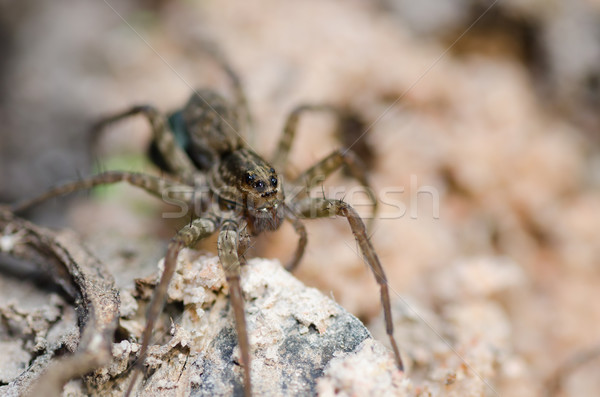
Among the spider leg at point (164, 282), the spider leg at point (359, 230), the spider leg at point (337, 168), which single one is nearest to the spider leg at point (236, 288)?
the spider leg at point (164, 282)

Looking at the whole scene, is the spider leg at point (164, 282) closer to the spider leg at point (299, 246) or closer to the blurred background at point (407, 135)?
the blurred background at point (407, 135)

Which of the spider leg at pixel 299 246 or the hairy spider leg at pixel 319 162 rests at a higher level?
the hairy spider leg at pixel 319 162

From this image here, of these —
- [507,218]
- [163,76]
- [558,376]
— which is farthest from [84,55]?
[558,376]

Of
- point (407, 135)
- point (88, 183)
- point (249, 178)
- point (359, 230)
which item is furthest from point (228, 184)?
point (407, 135)

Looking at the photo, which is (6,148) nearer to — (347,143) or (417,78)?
(347,143)

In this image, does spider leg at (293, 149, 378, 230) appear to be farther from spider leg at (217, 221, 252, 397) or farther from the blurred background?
spider leg at (217, 221, 252, 397)
